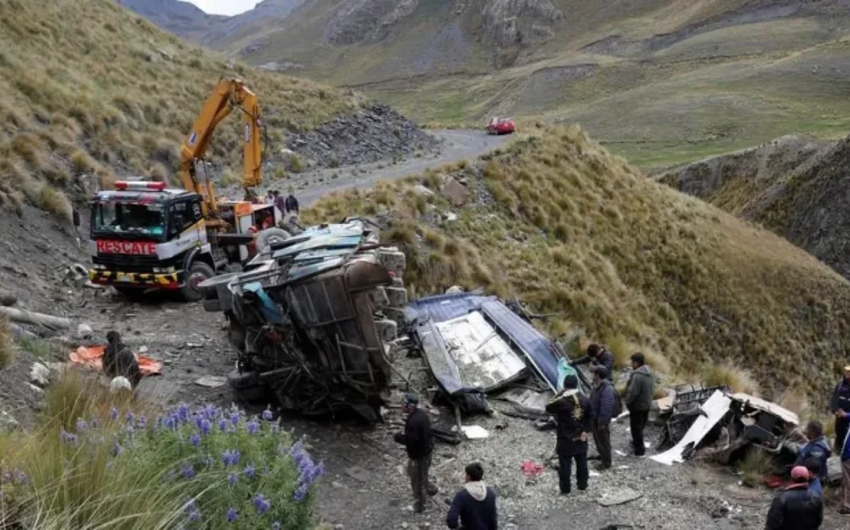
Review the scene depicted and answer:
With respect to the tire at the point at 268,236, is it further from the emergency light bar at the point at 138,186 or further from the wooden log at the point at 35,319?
the wooden log at the point at 35,319

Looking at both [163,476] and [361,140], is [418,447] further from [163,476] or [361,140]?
[361,140]

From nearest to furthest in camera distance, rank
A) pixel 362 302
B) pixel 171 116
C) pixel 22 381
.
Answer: pixel 22 381, pixel 362 302, pixel 171 116

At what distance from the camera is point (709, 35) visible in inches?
4535

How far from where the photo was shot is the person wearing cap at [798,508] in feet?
24.5

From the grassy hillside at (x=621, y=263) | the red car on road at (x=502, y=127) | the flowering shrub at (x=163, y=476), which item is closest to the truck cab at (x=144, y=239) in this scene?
the grassy hillside at (x=621, y=263)

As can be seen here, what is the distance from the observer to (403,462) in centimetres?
1045

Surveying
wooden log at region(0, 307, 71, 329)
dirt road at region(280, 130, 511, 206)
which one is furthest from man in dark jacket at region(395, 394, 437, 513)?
dirt road at region(280, 130, 511, 206)

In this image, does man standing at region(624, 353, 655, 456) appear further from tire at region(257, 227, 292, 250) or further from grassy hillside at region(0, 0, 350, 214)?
grassy hillside at region(0, 0, 350, 214)

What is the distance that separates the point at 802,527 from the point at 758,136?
207 ft

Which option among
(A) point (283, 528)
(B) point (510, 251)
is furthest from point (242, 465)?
(B) point (510, 251)

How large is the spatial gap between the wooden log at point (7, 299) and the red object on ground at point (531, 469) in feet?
28.9

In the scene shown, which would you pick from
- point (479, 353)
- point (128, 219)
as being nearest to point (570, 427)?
point (479, 353)

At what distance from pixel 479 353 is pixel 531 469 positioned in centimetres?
373

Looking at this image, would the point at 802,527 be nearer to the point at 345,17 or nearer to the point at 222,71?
the point at 222,71
